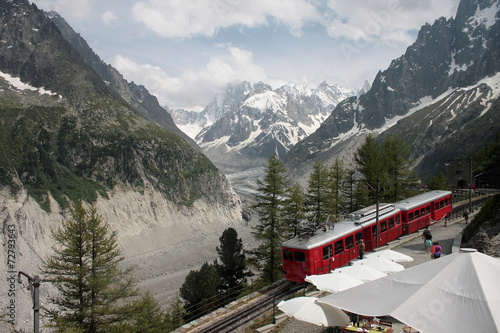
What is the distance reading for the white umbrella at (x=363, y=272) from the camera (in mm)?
16812

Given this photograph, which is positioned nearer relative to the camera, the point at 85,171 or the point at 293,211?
the point at 293,211

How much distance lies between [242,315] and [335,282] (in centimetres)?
587

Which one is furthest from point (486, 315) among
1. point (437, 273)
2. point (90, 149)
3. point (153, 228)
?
point (90, 149)

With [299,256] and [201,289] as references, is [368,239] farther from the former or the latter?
[201,289]

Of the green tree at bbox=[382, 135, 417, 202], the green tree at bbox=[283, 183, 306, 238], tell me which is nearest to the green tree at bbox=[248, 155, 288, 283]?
the green tree at bbox=[283, 183, 306, 238]

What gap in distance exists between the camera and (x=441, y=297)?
25.9 feet

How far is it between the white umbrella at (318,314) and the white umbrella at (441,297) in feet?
10.6

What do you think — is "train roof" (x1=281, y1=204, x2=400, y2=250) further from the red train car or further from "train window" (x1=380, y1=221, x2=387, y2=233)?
the red train car

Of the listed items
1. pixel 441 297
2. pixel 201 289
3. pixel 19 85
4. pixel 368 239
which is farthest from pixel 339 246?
pixel 19 85

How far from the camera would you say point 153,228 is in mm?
87188

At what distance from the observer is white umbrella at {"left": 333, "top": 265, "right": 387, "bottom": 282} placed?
55.2ft

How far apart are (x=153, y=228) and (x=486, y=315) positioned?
86553 mm

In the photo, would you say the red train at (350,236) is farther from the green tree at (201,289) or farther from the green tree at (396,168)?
the green tree at (201,289)

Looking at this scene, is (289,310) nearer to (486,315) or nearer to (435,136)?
(486,315)
